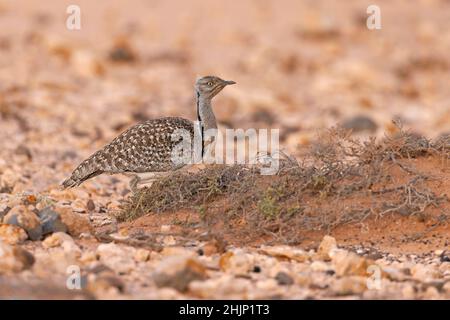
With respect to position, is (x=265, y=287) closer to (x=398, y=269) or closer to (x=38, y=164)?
(x=398, y=269)

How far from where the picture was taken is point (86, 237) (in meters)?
5.63

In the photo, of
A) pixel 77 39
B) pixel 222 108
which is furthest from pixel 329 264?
pixel 77 39

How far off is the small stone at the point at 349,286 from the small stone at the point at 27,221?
1853 mm

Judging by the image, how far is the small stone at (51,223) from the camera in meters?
5.58

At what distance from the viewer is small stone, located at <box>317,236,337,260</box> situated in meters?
5.39

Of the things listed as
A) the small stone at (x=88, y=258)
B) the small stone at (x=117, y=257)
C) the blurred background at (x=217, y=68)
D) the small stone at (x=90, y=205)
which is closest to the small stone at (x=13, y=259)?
the small stone at (x=88, y=258)

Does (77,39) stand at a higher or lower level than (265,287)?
higher

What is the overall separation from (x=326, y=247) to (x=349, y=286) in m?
0.67

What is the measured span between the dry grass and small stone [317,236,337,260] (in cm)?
25

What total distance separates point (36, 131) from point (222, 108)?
3.03 m

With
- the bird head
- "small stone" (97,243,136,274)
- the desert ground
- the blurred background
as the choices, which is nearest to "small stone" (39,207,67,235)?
the desert ground

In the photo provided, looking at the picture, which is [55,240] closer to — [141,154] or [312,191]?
[141,154]

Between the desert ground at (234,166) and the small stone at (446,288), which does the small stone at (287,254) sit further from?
the small stone at (446,288)

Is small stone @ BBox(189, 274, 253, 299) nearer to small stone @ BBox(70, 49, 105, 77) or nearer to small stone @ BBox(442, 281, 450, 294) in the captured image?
small stone @ BBox(442, 281, 450, 294)
